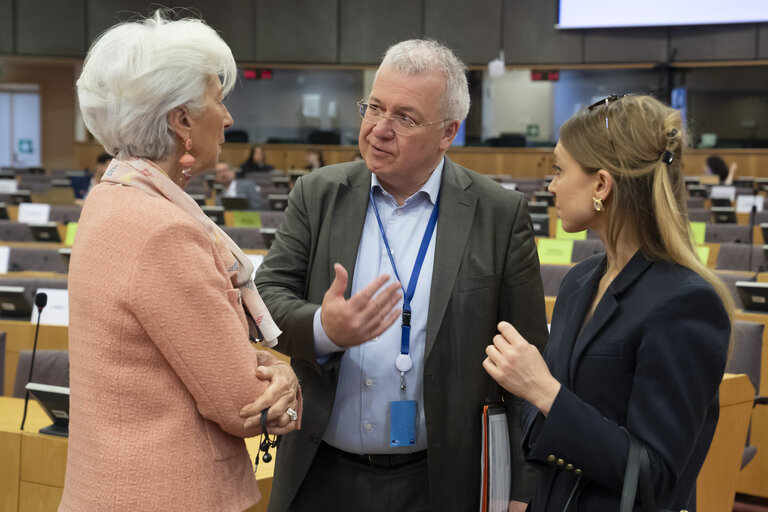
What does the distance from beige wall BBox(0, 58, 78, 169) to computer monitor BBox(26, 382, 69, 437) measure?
19.4 meters

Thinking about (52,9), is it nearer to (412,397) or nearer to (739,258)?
(739,258)

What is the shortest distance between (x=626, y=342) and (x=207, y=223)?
0.73 metres

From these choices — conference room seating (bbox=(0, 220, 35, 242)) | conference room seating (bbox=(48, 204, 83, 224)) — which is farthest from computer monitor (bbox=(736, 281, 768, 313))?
conference room seating (bbox=(48, 204, 83, 224))

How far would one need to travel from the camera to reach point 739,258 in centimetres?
622

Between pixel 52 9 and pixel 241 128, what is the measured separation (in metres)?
5.48

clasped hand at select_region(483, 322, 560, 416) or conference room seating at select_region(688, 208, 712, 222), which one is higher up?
clasped hand at select_region(483, 322, 560, 416)

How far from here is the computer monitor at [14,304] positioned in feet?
14.1

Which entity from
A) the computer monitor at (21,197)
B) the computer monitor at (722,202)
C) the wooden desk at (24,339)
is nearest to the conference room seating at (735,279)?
the wooden desk at (24,339)

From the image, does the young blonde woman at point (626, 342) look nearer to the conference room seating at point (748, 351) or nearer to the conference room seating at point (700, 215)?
the conference room seating at point (748, 351)

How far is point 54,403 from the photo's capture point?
8.45ft

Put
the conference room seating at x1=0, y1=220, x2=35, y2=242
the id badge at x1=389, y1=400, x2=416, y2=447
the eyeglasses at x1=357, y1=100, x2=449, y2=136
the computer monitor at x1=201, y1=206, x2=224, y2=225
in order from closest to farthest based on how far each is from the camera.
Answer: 1. the id badge at x1=389, y1=400, x2=416, y2=447
2. the eyeglasses at x1=357, y1=100, x2=449, y2=136
3. the conference room seating at x1=0, y1=220, x2=35, y2=242
4. the computer monitor at x1=201, y1=206, x2=224, y2=225

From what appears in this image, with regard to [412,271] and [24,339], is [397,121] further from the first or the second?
[24,339]

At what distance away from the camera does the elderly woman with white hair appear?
1.32 metres

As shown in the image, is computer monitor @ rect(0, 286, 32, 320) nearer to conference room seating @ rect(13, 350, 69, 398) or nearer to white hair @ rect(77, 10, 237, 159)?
conference room seating @ rect(13, 350, 69, 398)
